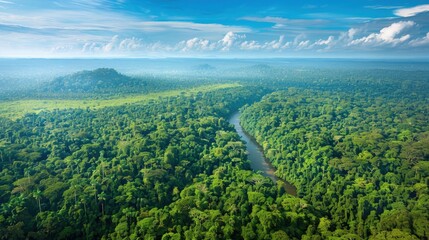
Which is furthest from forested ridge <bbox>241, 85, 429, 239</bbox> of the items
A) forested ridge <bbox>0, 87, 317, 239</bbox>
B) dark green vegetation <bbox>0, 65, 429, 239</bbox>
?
forested ridge <bbox>0, 87, 317, 239</bbox>

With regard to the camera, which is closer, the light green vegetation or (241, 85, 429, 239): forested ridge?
(241, 85, 429, 239): forested ridge

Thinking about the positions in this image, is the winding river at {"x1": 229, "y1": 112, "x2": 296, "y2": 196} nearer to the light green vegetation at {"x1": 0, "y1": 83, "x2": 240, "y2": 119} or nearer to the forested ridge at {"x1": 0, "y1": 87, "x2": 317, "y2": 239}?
the forested ridge at {"x1": 0, "y1": 87, "x2": 317, "y2": 239}

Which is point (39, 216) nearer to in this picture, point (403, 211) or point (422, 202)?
point (403, 211)

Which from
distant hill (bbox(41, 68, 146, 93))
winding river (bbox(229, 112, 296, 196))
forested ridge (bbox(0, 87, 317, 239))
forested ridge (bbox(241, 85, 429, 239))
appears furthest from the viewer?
distant hill (bbox(41, 68, 146, 93))

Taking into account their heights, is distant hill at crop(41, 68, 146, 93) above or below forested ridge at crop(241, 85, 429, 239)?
above

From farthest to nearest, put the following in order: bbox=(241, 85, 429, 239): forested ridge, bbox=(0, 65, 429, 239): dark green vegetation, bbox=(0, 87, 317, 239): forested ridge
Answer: bbox=(241, 85, 429, 239): forested ridge → bbox=(0, 65, 429, 239): dark green vegetation → bbox=(0, 87, 317, 239): forested ridge

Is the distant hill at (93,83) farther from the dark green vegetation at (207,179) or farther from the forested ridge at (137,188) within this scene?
the forested ridge at (137,188)

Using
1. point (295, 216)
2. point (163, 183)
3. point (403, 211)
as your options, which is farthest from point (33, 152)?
point (403, 211)
